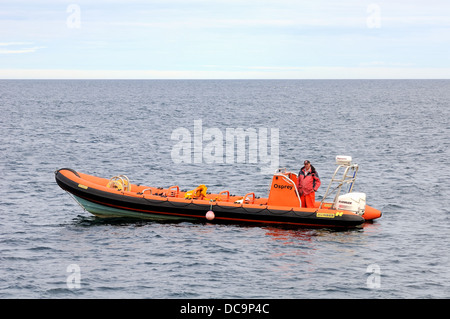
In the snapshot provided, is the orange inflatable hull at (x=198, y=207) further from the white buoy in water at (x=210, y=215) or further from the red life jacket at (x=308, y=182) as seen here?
the red life jacket at (x=308, y=182)

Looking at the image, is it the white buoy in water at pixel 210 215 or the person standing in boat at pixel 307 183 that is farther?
the white buoy in water at pixel 210 215

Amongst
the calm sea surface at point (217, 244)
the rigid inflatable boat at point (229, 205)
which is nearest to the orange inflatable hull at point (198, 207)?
the rigid inflatable boat at point (229, 205)

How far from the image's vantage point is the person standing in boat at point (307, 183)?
2292 cm

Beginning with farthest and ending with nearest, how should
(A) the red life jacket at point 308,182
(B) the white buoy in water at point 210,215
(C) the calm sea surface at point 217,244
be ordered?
1. (B) the white buoy in water at point 210,215
2. (A) the red life jacket at point 308,182
3. (C) the calm sea surface at point 217,244

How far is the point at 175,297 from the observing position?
16766 millimetres

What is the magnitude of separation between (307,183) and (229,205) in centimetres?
310

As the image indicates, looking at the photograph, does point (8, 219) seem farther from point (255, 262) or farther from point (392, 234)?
point (392, 234)

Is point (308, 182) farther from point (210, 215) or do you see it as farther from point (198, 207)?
point (198, 207)

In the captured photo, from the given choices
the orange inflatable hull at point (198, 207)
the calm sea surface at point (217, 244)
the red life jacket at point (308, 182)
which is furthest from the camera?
the red life jacket at point (308, 182)

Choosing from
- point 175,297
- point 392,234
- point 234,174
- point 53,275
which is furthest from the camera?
point 234,174

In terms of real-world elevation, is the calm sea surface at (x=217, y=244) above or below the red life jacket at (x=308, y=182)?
below

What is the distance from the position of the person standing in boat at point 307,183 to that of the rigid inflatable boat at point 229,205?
32 cm
